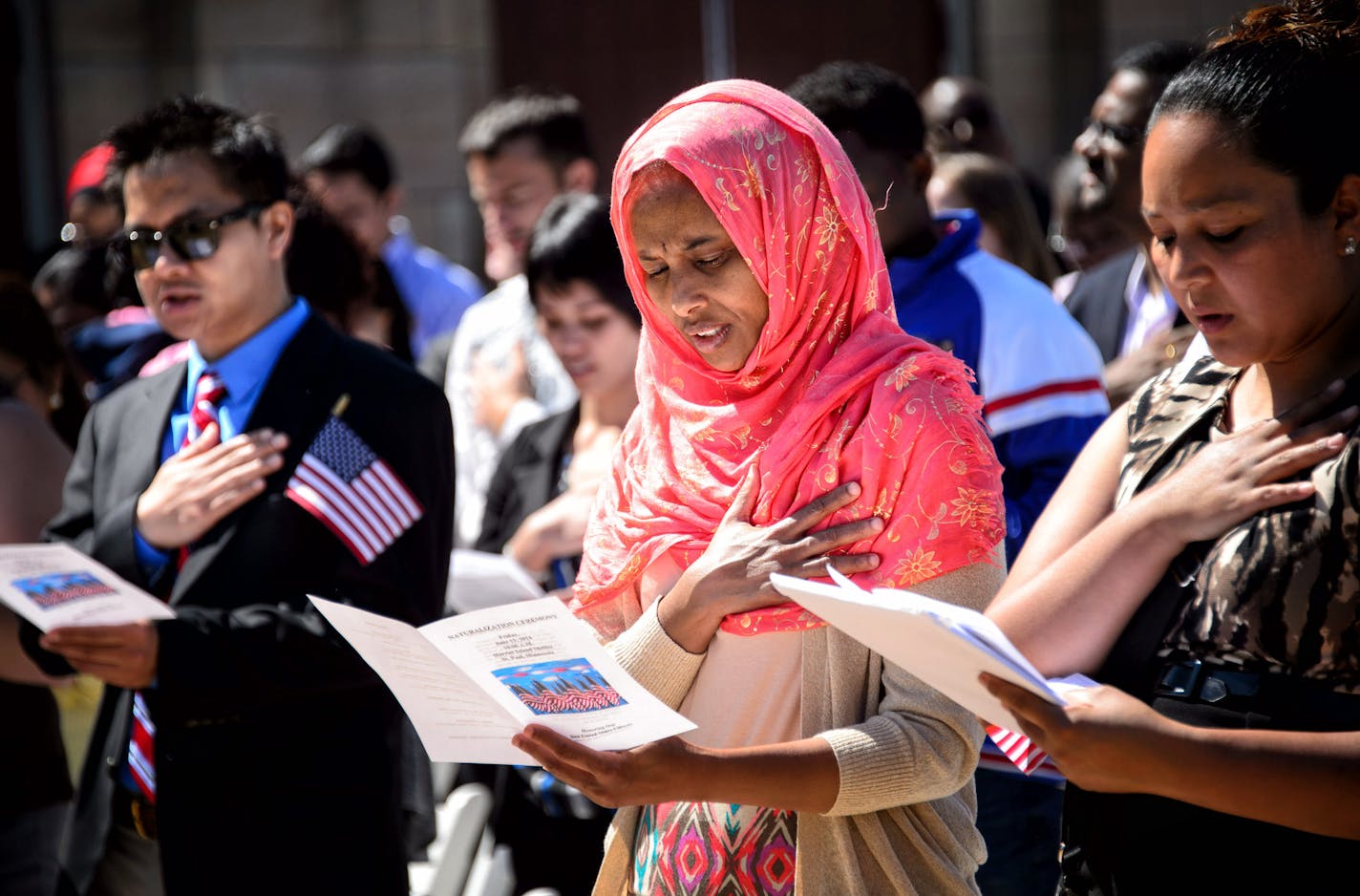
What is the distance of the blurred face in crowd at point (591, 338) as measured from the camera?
4.18m

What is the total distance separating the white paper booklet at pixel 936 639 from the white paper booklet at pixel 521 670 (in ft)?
0.97

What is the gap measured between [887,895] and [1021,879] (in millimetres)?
1002

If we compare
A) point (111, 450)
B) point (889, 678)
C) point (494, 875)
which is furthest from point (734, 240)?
point (494, 875)

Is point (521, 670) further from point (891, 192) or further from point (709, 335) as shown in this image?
point (891, 192)

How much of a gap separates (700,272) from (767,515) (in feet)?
1.22

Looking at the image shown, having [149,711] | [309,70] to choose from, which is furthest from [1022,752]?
[309,70]

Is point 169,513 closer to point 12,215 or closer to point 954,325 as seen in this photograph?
point 954,325

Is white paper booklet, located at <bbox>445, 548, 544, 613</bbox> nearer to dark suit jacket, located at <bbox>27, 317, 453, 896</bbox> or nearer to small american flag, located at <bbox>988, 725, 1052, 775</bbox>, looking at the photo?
dark suit jacket, located at <bbox>27, 317, 453, 896</bbox>

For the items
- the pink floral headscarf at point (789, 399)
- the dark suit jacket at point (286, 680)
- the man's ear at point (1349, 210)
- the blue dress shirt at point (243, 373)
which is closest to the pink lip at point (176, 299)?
the blue dress shirt at point (243, 373)

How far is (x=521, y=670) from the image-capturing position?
2074 mm

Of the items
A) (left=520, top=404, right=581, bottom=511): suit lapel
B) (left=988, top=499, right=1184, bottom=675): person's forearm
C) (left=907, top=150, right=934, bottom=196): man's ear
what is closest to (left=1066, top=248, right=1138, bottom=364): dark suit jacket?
(left=907, top=150, right=934, bottom=196): man's ear

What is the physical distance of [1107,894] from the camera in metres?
2.03

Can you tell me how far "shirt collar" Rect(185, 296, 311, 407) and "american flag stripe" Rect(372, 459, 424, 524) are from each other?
1.18ft

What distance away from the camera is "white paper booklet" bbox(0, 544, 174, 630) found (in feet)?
9.71
